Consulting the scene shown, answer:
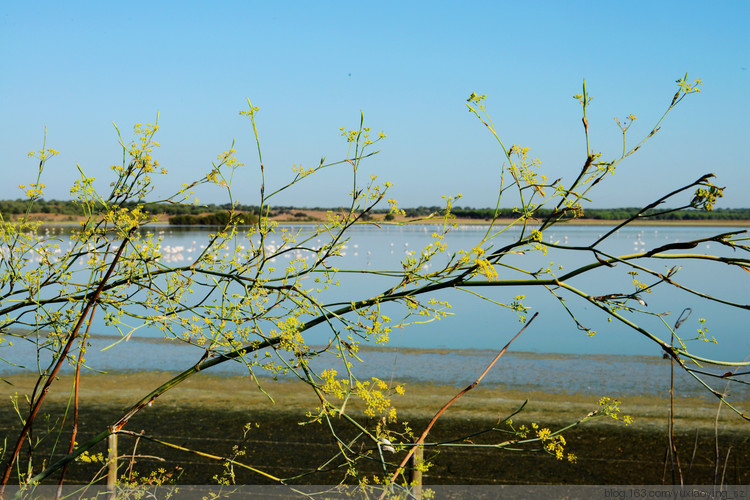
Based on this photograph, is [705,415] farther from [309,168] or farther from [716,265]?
[716,265]

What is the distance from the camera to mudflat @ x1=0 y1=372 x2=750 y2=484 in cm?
706

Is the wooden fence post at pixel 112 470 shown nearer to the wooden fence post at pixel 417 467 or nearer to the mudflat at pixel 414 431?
the wooden fence post at pixel 417 467

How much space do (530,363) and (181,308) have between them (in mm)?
11097

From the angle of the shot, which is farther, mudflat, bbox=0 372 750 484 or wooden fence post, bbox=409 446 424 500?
mudflat, bbox=0 372 750 484

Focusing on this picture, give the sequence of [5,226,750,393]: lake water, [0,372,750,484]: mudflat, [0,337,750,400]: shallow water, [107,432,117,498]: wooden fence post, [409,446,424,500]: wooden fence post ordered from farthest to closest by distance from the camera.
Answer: [5,226,750,393]: lake water
[0,337,750,400]: shallow water
[0,372,750,484]: mudflat
[107,432,117,498]: wooden fence post
[409,446,424,500]: wooden fence post

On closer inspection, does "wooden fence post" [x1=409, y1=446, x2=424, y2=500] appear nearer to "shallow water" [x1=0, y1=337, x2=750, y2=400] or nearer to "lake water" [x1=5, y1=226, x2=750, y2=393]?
"lake water" [x1=5, y1=226, x2=750, y2=393]

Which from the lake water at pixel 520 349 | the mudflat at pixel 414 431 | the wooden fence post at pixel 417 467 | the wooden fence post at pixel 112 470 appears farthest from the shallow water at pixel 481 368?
the wooden fence post at pixel 417 467

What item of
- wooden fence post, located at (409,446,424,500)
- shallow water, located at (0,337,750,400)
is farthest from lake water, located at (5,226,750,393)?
wooden fence post, located at (409,446,424,500)

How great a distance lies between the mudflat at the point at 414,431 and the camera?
7059 mm

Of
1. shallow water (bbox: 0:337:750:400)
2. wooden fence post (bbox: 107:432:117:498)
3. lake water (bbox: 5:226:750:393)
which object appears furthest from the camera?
lake water (bbox: 5:226:750:393)

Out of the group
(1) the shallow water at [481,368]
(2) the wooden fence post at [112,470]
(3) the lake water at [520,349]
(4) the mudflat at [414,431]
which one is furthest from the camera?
(3) the lake water at [520,349]

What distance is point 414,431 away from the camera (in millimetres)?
8086

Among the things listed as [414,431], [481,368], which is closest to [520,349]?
[481,368]

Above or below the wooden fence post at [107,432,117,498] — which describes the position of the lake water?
below
